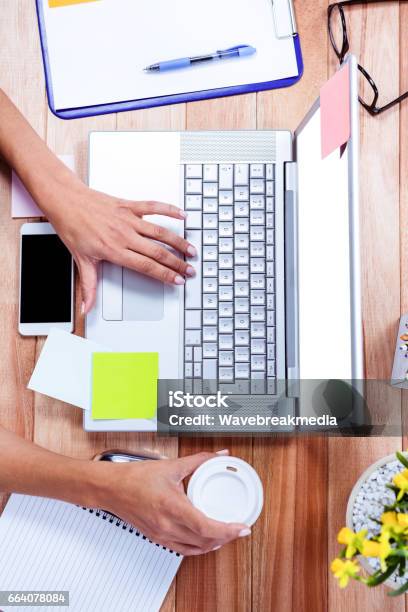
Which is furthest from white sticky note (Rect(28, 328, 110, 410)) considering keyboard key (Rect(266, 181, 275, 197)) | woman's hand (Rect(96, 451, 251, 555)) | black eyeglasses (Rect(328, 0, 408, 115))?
black eyeglasses (Rect(328, 0, 408, 115))

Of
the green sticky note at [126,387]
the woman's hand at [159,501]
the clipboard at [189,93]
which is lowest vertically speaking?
the woman's hand at [159,501]

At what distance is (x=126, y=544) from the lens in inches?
33.1

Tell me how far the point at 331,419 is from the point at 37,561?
478 mm

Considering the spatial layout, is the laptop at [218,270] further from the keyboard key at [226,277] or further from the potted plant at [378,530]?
the potted plant at [378,530]

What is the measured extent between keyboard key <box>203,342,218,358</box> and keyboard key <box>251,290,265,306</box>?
0.08 metres

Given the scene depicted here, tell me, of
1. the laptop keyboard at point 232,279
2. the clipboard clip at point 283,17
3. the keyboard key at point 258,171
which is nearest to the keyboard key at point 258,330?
the laptop keyboard at point 232,279

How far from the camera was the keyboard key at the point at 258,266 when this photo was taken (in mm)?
836

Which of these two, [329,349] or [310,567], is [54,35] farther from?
[310,567]

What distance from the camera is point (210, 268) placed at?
84 cm

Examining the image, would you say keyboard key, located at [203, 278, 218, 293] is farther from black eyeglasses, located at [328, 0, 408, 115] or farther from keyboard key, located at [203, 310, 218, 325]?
black eyeglasses, located at [328, 0, 408, 115]

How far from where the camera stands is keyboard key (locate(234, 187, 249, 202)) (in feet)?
2.75

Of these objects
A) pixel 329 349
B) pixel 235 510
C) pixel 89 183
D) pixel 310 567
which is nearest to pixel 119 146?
pixel 89 183

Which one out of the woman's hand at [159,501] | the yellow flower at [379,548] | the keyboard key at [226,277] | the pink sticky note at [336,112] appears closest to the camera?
the yellow flower at [379,548]

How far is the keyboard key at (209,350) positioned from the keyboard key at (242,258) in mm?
125
